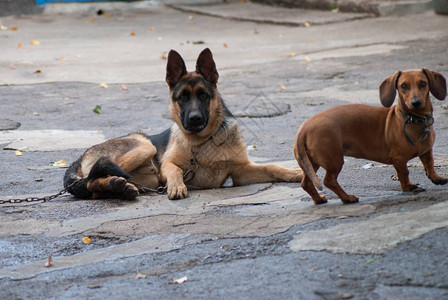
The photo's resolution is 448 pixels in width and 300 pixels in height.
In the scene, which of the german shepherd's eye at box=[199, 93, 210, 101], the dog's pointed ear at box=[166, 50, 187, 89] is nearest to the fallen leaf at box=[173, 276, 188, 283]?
the german shepherd's eye at box=[199, 93, 210, 101]

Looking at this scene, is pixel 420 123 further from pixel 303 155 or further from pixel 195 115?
pixel 195 115

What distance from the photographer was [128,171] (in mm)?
6164

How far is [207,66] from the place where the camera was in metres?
6.13

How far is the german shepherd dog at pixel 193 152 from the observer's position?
5.98m

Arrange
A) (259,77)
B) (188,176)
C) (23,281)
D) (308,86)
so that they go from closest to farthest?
(23,281) → (188,176) → (308,86) → (259,77)

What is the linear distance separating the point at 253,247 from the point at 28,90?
777 centimetres

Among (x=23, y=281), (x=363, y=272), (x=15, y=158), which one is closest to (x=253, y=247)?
(x=363, y=272)

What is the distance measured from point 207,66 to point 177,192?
1.28 metres

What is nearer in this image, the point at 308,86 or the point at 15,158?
the point at 15,158

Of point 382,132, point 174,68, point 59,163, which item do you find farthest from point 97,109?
point 382,132

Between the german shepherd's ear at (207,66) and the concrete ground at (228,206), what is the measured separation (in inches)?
43.7

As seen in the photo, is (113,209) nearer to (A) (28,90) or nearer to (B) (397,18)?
(A) (28,90)

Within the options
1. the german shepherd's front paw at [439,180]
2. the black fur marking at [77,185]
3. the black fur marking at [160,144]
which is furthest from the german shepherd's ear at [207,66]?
the german shepherd's front paw at [439,180]

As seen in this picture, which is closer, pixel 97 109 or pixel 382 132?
pixel 382 132
